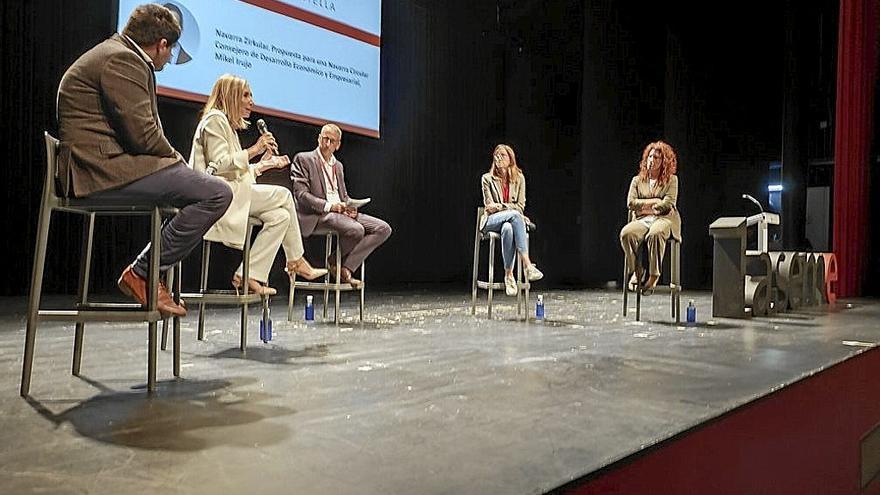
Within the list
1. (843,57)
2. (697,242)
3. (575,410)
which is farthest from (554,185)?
(575,410)

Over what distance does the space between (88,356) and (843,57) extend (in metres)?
6.38

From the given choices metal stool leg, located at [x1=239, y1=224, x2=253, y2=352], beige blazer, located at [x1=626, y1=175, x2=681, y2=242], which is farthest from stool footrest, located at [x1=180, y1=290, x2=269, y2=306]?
beige blazer, located at [x1=626, y1=175, x2=681, y2=242]

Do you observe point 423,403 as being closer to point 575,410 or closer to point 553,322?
point 575,410

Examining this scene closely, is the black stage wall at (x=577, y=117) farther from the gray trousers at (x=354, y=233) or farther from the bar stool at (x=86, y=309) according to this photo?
the bar stool at (x=86, y=309)

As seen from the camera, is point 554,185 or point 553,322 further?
Answer: point 554,185

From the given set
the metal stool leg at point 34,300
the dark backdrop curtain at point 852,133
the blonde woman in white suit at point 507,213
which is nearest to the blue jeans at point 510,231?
the blonde woman in white suit at point 507,213

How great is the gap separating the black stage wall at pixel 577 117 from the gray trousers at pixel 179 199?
4241mm

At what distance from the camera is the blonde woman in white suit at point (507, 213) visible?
4211mm

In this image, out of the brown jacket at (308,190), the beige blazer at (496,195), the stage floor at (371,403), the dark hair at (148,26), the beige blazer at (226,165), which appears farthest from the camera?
the beige blazer at (496,195)

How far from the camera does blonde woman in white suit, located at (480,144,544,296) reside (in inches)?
166

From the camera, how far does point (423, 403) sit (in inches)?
68.8

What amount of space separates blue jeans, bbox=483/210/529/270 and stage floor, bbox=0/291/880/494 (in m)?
0.84

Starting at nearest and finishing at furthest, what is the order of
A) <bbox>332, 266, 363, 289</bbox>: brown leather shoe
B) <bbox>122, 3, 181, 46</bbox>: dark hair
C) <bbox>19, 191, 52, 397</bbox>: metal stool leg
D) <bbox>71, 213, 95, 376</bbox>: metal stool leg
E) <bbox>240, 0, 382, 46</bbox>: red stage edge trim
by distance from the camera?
<bbox>19, 191, 52, 397</bbox>: metal stool leg
<bbox>122, 3, 181, 46</bbox>: dark hair
<bbox>71, 213, 95, 376</bbox>: metal stool leg
<bbox>332, 266, 363, 289</bbox>: brown leather shoe
<bbox>240, 0, 382, 46</bbox>: red stage edge trim

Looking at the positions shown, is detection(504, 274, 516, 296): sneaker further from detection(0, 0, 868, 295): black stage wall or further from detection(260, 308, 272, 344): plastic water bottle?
detection(0, 0, 868, 295): black stage wall
